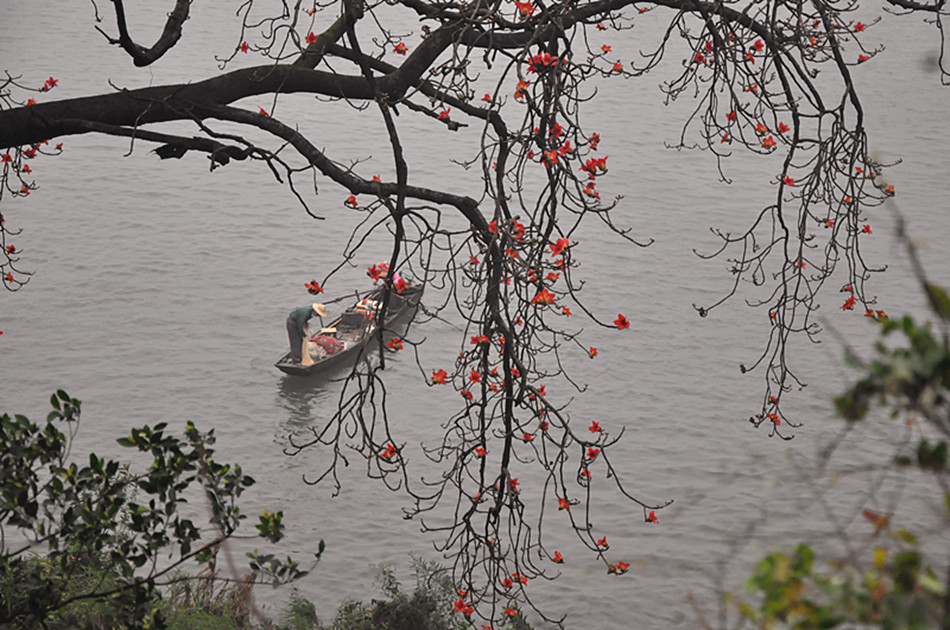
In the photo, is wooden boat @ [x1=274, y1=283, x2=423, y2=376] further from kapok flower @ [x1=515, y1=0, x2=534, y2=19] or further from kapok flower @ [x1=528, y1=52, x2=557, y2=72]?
kapok flower @ [x1=528, y1=52, x2=557, y2=72]

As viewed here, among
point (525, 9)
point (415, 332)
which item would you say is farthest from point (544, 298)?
point (415, 332)

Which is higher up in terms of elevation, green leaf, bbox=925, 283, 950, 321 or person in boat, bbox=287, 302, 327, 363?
green leaf, bbox=925, 283, 950, 321

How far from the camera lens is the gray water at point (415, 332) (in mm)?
6965

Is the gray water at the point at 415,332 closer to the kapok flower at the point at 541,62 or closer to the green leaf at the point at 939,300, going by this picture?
the kapok flower at the point at 541,62

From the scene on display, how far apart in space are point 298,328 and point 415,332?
155 centimetres

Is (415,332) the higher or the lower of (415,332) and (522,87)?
the lower

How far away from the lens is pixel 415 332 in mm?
10047

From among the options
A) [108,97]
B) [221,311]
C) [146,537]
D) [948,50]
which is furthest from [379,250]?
[948,50]

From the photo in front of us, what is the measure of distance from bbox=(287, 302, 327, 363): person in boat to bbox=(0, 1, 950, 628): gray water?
0.95 ft

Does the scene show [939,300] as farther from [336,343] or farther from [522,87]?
[336,343]

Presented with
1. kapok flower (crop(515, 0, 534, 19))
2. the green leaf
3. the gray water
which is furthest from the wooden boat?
the green leaf

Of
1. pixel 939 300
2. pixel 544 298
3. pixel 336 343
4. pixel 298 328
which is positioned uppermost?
pixel 939 300

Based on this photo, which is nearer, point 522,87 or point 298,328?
point 522,87

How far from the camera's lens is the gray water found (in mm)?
6965
